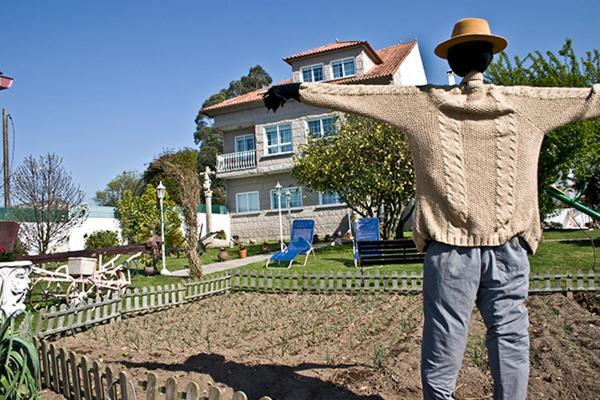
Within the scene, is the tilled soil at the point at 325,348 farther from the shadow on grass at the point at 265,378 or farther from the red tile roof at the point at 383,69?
the red tile roof at the point at 383,69

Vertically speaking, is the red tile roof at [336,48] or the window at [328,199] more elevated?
the red tile roof at [336,48]

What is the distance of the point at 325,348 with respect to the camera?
4.82 metres

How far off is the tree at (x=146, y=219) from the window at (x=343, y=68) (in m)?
10.0

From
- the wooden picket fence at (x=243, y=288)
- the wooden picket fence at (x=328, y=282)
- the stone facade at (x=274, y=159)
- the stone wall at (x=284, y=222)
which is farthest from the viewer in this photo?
the stone facade at (x=274, y=159)

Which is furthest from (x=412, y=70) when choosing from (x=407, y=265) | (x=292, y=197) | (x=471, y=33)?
(x=471, y=33)

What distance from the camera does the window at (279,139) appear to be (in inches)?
955

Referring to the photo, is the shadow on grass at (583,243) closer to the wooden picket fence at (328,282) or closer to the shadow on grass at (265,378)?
the wooden picket fence at (328,282)

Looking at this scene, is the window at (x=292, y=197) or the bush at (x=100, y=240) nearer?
the bush at (x=100, y=240)

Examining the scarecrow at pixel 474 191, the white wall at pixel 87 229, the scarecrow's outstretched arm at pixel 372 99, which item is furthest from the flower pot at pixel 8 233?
the white wall at pixel 87 229

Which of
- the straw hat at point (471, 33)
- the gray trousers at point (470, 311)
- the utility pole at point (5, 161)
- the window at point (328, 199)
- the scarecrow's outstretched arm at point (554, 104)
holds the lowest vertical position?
the gray trousers at point (470, 311)

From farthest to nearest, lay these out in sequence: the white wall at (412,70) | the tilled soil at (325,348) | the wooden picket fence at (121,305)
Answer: the white wall at (412,70) → the wooden picket fence at (121,305) → the tilled soil at (325,348)

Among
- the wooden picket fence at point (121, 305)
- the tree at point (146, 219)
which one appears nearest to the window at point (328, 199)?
the tree at point (146, 219)

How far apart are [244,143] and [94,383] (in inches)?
912

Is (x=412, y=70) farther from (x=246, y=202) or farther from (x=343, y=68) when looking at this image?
(x=246, y=202)
